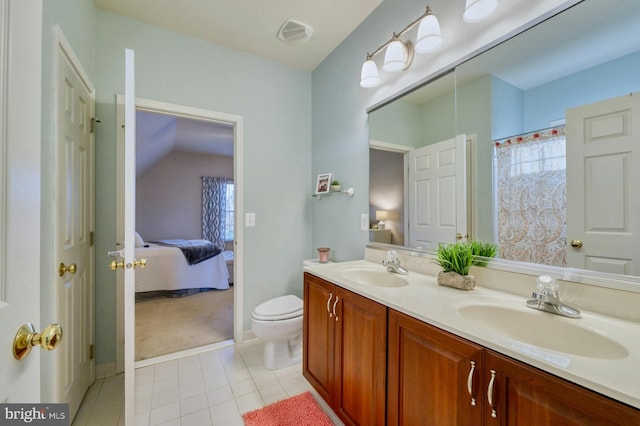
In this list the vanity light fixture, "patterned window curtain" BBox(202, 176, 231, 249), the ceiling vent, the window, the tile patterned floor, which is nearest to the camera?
the vanity light fixture

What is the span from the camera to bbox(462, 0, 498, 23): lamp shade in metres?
1.23

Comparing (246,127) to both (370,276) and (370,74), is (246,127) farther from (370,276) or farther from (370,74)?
(370,276)

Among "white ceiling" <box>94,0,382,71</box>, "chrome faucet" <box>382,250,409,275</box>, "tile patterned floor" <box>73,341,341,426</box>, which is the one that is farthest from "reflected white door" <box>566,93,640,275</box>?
"white ceiling" <box>94,0,382,71</box>

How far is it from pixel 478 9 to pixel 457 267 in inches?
48.4

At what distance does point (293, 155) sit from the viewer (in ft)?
8.79

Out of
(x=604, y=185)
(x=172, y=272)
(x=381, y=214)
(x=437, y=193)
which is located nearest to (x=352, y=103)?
(x=381, y=214)

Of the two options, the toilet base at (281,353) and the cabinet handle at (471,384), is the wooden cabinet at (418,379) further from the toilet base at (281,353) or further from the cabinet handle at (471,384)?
the toilet base at (281,353)

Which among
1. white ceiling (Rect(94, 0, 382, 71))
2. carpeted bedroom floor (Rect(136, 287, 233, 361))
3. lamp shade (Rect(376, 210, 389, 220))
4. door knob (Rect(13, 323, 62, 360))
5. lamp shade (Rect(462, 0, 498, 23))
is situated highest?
white ceiling (Rect(94, 0, 382, 71))

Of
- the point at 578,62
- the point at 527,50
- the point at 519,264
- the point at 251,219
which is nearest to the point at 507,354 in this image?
the point at 519,264

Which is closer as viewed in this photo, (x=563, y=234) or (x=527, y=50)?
(x=563, y=234)

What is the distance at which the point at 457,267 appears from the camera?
1.28 metres

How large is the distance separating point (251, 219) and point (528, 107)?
209 cm

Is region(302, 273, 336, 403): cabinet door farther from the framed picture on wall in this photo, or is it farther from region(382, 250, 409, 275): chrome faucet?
the framed picture on wall

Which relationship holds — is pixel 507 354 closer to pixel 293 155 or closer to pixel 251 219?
pixel 251 219
